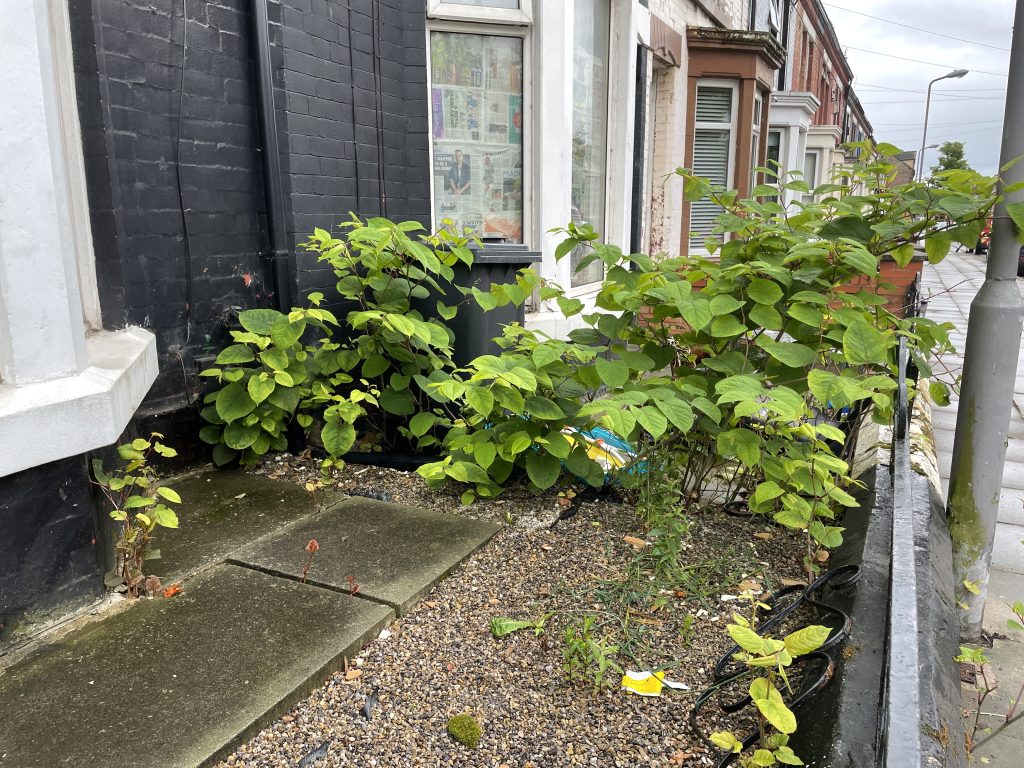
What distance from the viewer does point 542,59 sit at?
5129 mm

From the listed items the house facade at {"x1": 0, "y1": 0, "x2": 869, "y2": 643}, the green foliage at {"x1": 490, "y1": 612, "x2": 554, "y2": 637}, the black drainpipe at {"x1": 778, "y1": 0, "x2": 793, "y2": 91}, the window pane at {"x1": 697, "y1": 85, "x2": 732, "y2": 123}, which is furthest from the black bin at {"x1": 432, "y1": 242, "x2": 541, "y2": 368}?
the black drainpipe at {"x1": 778, "y1": 0, "x2": 793, "y2": 91}

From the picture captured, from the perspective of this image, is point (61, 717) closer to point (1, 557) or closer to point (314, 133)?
point (1, 557)

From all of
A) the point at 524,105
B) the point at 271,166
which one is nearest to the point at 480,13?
the point at 524,105

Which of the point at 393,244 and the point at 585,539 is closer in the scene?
the point at 585,539

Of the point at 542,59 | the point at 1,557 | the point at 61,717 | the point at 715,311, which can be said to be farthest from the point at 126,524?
the point at 542,59

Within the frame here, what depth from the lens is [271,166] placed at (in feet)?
13.0

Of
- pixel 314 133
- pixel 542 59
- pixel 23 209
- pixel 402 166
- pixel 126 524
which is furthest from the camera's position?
pixel 542 59

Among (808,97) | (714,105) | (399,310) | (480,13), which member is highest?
(808,97)

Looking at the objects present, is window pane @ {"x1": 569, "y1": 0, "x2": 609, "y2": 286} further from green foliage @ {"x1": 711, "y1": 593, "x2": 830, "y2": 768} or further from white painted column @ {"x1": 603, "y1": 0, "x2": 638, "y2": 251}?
green foliage @ {"x1": 711, "y1": 593, "x2": 830, "y2": 768}

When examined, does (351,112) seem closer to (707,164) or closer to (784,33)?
(707,164)

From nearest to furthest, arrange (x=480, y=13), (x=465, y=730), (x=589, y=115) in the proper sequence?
(x=465, y=730)
(x=480, y=13)
(x=589, y=115)

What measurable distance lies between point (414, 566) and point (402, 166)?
9.48 ft

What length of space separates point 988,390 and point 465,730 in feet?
7.33

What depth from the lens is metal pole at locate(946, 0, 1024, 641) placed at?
2.56 m
